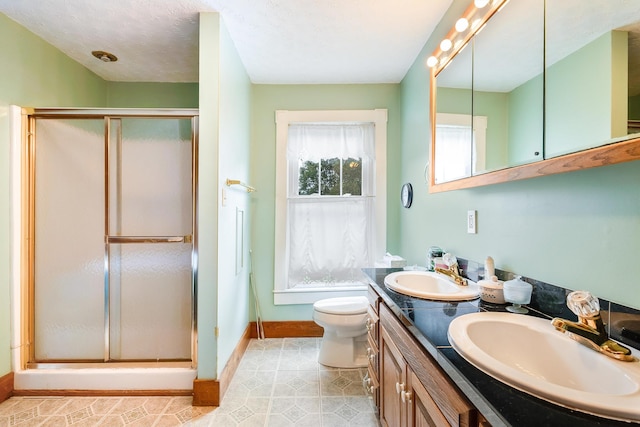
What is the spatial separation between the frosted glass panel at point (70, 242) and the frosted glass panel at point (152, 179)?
13cm

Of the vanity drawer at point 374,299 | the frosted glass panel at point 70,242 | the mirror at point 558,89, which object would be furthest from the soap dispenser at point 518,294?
the frosted glass panel at point 70,242

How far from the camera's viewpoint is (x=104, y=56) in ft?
7.06

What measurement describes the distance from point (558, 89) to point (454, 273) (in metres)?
0.87

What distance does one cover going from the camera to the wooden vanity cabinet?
0.66m

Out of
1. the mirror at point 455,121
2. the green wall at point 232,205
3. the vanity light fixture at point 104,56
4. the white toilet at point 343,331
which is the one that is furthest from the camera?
the vanity light fixture at point 104,56

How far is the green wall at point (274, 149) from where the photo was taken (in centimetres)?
259

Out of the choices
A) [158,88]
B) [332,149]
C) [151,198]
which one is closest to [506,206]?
[332,149]

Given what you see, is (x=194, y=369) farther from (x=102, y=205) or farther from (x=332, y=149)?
(x=332, y=149)

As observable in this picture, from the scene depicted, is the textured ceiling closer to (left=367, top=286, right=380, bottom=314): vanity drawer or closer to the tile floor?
A: (left=367, top=286, right=380, bottom=314): vanity drawer

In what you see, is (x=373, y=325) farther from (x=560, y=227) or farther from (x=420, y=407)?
(x=560, y=227)

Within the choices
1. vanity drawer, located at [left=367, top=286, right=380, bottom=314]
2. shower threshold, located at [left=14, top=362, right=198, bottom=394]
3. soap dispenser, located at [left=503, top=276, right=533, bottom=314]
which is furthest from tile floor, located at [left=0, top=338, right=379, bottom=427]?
soap dispenser, located at [left=503, top=276, right=533, bottom=314]

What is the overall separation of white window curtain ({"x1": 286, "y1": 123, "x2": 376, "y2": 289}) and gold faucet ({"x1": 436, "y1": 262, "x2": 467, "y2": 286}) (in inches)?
46.1

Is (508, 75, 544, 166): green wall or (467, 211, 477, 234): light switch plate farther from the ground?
(508, 75, 544, 166): green wall

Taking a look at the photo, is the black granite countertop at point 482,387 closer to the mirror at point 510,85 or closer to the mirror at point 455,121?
the mirror at point 510,85
